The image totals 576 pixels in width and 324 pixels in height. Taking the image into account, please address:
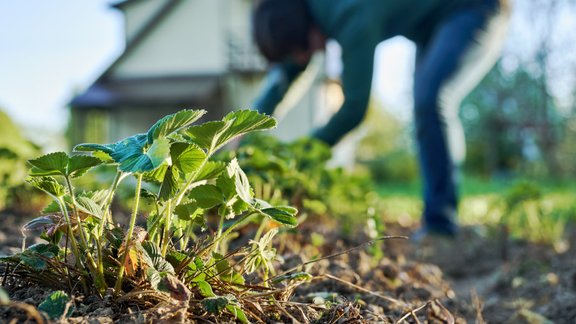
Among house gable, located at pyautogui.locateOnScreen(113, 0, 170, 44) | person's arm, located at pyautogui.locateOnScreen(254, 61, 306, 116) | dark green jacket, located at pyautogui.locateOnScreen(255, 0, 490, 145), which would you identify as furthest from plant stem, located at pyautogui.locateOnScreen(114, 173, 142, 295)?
house gable, located at pyautogui.locateOnScreen(113, 0, 170, 44)

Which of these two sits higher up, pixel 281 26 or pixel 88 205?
pixel 281 26

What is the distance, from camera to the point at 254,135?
221 cm

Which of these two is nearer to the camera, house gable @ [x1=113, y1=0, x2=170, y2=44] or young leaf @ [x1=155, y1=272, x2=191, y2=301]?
young leaf @ [x1=155, y1=272, x2=191, y2=301]

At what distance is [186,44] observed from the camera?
14375mm

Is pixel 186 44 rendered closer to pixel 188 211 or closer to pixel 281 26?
pixel 281 26

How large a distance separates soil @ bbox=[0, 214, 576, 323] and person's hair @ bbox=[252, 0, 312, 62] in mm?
896

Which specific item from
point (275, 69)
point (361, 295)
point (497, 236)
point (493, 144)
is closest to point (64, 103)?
point (493, 144)

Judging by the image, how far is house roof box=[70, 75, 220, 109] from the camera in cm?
1348

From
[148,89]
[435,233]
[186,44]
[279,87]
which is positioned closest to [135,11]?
[186,44]

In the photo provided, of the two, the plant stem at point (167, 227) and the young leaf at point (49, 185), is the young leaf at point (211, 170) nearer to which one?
the plant stem at point (167, 227)

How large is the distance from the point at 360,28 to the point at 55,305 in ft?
6.86

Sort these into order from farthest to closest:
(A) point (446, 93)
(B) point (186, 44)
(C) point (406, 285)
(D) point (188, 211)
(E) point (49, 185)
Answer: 1. (B) point (186, 44)
2. (A) point (446, 93)
3. (C) point (406, 285)
4. (D) point (188, 211)
5. (E) point (49, 185)

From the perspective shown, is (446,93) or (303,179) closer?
(303,179)

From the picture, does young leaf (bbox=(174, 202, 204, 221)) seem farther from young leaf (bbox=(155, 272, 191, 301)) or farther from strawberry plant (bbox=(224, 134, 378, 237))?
strawberry plant (bbox=(224, 134, 378, 237))
